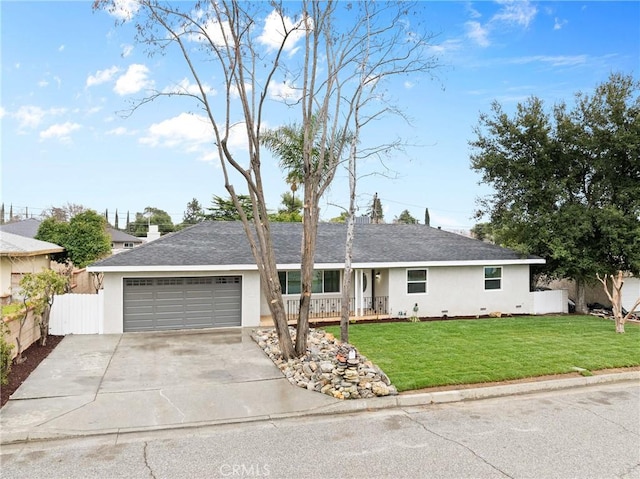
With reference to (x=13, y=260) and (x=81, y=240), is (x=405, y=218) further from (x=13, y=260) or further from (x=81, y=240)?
(x=13, y=260)

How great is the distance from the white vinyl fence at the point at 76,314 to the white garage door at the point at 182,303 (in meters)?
0.80

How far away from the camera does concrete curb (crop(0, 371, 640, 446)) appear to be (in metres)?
6.49

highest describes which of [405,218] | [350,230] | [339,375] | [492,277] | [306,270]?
[405,218]

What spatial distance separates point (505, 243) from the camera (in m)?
20.6

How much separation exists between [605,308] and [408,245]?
9.81m

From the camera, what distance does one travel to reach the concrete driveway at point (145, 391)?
697cm

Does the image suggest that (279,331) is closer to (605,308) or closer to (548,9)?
(548,9)

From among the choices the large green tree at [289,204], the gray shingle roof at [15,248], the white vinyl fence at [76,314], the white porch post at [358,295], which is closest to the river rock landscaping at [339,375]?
the white porch post at [358,295]

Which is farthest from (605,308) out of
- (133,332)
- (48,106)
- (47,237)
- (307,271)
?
(47,237)

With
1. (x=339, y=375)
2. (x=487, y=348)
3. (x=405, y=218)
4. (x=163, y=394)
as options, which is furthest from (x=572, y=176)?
(x=405, y=218)

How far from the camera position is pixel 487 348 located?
11859mm

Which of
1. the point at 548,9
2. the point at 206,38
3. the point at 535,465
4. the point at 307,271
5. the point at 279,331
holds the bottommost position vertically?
the point at 535,465

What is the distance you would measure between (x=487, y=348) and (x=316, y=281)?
7414mm

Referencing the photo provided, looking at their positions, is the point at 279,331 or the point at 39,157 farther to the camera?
the point at 39,157
